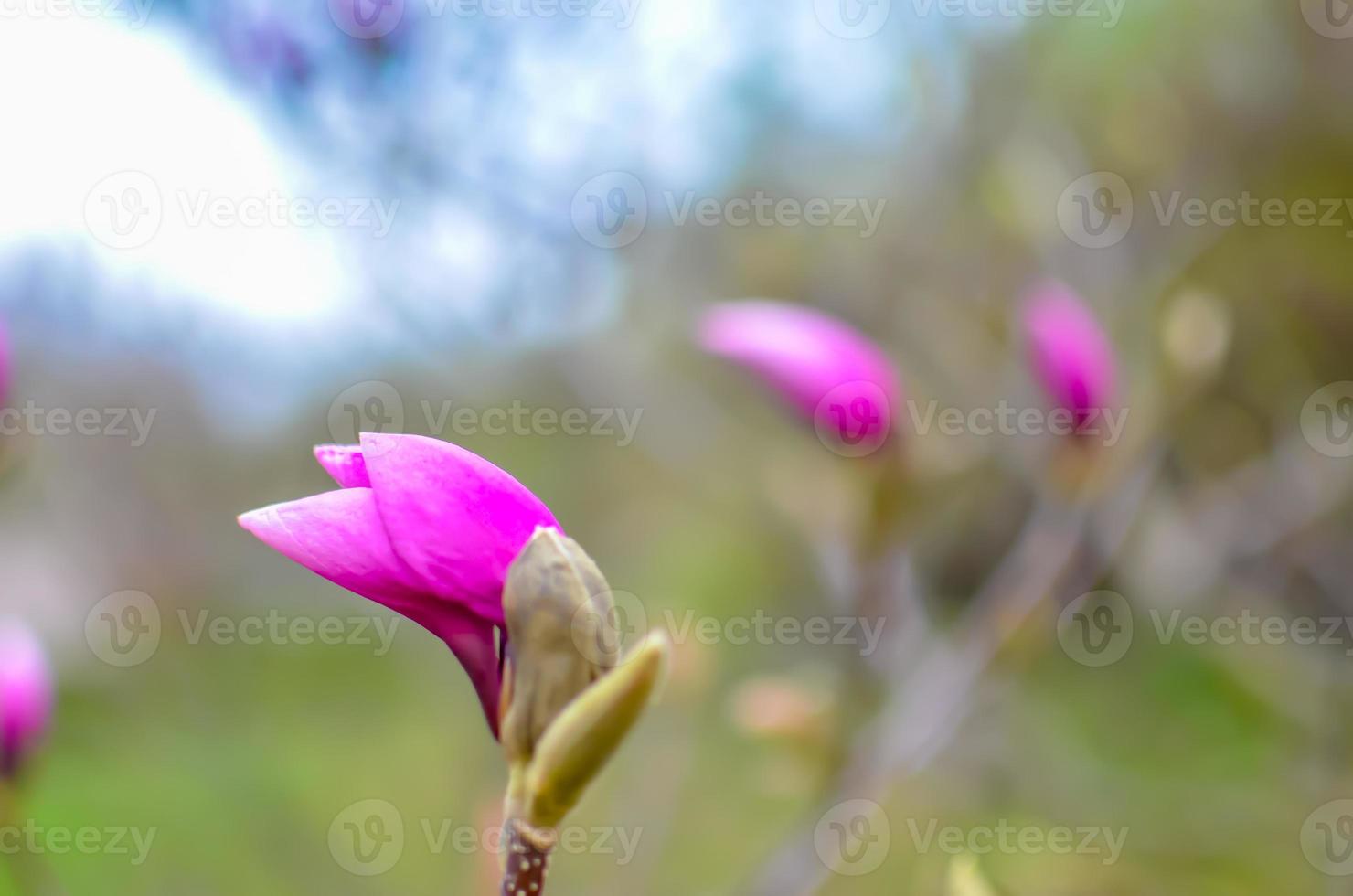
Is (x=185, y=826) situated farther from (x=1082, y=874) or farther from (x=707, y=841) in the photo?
(x=1082, y=874)

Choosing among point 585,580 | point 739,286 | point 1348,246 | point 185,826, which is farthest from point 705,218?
point 185,826
